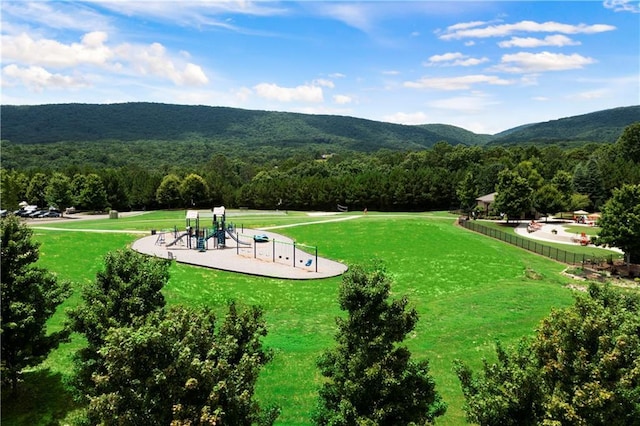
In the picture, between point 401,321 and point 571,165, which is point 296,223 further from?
point 571,165

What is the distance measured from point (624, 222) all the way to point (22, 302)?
4117 centimetres

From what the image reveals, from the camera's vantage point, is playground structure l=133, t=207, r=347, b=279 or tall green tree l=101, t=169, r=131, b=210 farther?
tall green tree l=101, t=169, r=131, b=210

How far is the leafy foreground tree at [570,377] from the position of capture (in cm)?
945

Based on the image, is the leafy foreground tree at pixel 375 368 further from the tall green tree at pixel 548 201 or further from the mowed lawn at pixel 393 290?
the tall green tree at pixel 548 201

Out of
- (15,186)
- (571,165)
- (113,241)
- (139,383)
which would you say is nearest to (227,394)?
(139,383)

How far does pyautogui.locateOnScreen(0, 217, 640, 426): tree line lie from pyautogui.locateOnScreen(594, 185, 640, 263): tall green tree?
27567mm

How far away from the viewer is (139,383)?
8500mm

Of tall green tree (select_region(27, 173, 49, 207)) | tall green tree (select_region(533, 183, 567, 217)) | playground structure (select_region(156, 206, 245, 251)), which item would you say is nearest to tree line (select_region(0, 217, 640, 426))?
playground structure (select_region(156, 206, 245, 251))

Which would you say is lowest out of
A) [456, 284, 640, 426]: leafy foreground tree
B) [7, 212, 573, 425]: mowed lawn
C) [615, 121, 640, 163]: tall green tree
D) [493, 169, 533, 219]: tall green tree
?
[7, 212, 573, 425]: mowed lawn

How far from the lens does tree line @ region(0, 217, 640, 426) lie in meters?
8.52

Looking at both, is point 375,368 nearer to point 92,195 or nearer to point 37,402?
point 37,402

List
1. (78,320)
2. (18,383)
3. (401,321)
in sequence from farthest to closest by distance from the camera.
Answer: (18,383)
(78,320)
(401,321)

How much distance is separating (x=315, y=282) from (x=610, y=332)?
23.4m

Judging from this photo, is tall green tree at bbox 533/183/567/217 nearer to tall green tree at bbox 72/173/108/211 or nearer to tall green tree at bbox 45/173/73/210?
tall green tree at bbox 72/173/108/211
